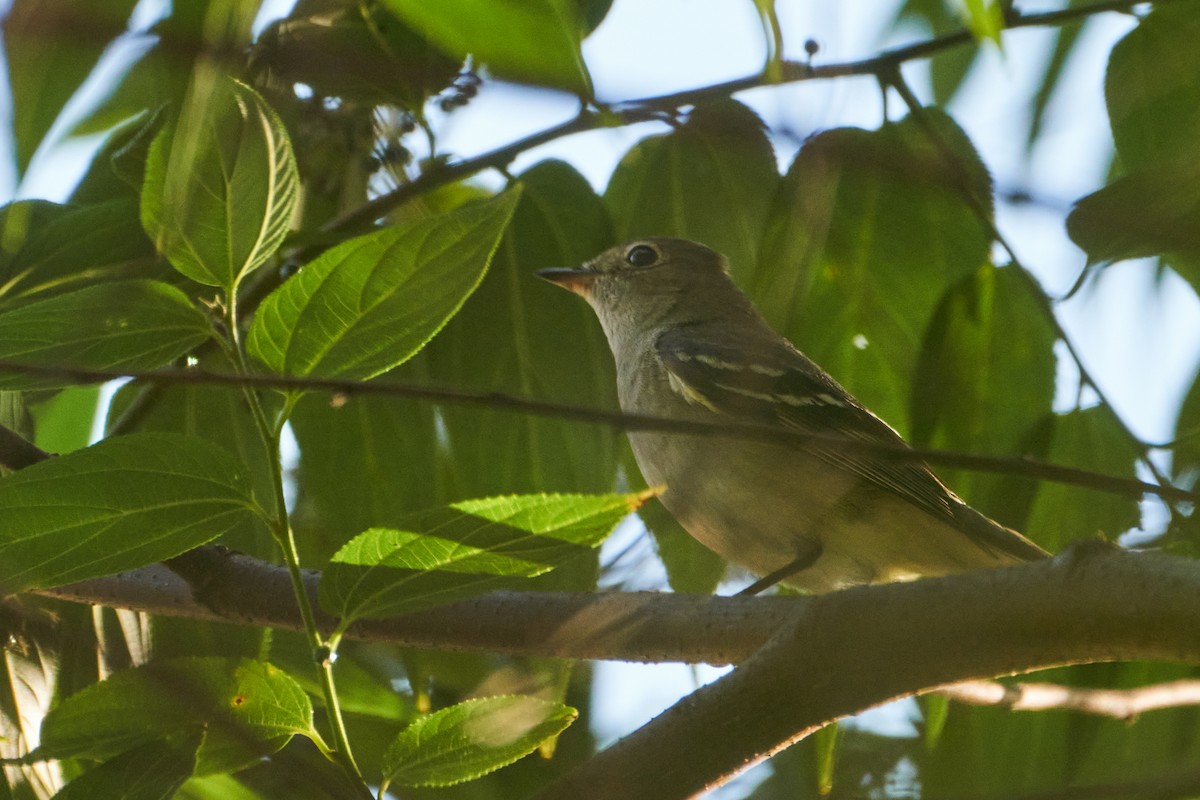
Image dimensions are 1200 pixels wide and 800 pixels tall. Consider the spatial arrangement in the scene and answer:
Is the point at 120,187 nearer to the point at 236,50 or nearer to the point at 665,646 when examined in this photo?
the point at 665,646

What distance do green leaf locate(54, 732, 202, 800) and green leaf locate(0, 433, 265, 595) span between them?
0.97ft

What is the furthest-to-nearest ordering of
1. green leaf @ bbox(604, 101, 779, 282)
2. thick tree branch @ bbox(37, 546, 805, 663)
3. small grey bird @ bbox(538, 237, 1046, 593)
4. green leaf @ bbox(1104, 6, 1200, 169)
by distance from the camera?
small grey bird @ bbox(538, 237, 1046, 593)
green leaf @ bbox(604, 101, 779, 282)
green leaf @ bbox(1104, 6, 1200, 169)
thick tree branch @ bbox(37, 546, 805, 663)

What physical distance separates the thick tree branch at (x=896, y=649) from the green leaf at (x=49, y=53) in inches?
42.2

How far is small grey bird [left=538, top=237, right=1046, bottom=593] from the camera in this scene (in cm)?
369

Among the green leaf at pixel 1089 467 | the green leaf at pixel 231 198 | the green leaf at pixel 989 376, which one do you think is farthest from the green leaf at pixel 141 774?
the green leaf at pixel 1089 467

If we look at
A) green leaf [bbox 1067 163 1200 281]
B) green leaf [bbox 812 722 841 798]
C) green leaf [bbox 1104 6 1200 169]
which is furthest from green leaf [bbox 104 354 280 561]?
green leaf [bbox 1104 6 1200 169]

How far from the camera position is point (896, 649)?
1781 mm

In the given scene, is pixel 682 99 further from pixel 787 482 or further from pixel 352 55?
pixel 787 482

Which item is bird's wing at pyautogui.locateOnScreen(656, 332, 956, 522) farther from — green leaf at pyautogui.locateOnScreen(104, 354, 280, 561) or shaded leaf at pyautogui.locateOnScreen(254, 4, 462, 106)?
shaded leaf at pyautogui.locateOnScreen(254, 4, 462, 106)

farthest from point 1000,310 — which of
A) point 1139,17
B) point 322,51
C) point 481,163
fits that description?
point 322,51

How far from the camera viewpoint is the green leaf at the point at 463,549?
5.41ft

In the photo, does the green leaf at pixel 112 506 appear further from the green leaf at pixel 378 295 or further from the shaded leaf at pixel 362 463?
the shaded leaf at pixel 362 463

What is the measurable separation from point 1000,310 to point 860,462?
39.7 inches

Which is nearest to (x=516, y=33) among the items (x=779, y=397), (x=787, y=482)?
(x=787, y=482)
